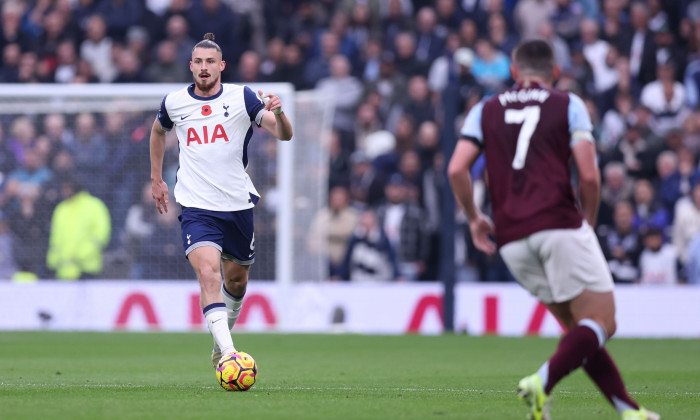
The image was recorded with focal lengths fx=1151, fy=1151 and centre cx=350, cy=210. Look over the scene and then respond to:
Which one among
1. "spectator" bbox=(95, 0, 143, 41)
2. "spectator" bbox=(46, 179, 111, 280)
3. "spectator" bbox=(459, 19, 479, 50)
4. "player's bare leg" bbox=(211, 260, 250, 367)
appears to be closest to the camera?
"player's bare leg" bbox=(211, 260, 250, 367)

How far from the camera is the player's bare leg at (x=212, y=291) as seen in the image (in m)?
8.06

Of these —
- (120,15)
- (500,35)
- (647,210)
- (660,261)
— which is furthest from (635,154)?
(120,15)

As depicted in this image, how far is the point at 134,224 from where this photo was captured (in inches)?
687

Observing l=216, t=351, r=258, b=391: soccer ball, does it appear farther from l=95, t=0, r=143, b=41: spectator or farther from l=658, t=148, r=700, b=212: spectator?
l=95, t=0, r=143, b=41: spectator

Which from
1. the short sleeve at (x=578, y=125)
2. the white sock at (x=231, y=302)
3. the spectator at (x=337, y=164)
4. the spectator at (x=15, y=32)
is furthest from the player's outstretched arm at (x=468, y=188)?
the spectator at (x=15, y=32)

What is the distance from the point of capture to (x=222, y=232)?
8.49 meters

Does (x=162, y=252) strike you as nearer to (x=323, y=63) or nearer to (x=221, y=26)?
(x=323, y=63)

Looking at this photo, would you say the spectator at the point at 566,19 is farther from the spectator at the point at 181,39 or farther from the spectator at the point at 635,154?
the spectator at the point at 181,39

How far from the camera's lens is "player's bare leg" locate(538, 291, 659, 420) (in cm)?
568

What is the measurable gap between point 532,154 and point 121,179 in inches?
490

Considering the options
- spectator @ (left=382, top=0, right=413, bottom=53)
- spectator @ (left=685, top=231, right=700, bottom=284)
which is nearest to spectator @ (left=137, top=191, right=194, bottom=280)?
spectator @ (left=382, top=0, right=413, bottom=53)

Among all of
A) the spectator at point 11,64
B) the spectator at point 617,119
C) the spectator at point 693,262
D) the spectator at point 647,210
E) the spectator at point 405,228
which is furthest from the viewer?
the spectator at point 11,64

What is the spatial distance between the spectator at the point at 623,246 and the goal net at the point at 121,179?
4.20m

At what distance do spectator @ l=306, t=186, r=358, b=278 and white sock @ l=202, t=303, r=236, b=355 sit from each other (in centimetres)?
905
